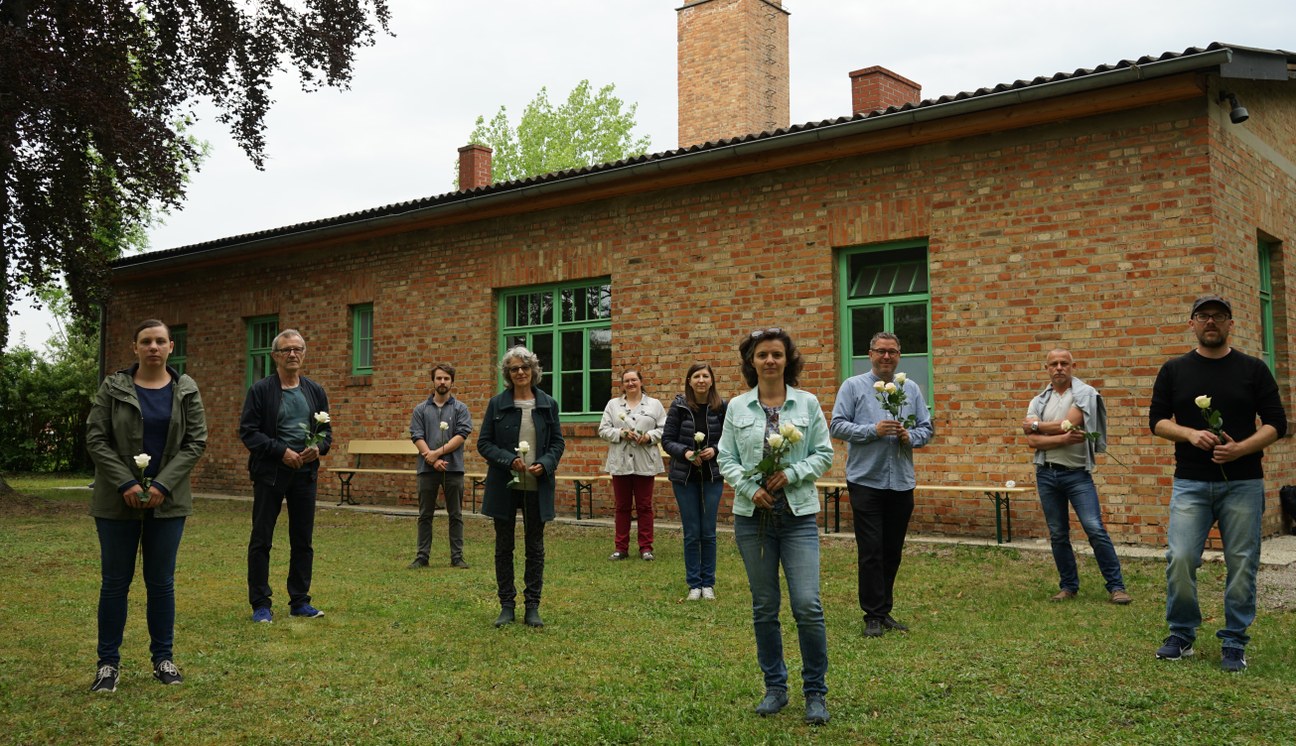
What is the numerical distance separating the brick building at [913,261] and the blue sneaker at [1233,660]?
13.8 ft

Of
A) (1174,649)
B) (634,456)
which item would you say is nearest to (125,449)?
(634,456)

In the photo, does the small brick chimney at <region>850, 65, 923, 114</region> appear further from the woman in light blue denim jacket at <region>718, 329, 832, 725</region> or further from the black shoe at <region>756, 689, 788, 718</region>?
the black shoe at <region>756, 689, 788, 718</region>

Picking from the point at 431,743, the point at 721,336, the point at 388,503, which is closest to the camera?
the point at 431,743

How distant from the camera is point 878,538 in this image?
21.0 ft

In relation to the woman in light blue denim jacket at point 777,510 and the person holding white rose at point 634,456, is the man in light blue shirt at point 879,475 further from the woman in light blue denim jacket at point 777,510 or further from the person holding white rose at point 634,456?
the person holding white rose at point 634,456

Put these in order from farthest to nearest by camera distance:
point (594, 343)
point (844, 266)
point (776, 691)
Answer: point (594, 343) → point (844, 266) → point (776, 691)

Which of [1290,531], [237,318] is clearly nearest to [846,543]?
[1290,531]

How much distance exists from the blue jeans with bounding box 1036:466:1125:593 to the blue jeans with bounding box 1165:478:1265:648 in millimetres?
1631

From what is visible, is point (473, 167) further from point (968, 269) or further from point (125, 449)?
point (125, 449)

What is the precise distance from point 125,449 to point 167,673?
1.18 metres

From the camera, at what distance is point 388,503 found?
15.7 meters

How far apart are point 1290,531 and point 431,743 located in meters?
9.52

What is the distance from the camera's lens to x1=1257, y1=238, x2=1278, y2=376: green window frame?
11.0 meters

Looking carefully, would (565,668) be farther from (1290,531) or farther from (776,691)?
(1290,531)
